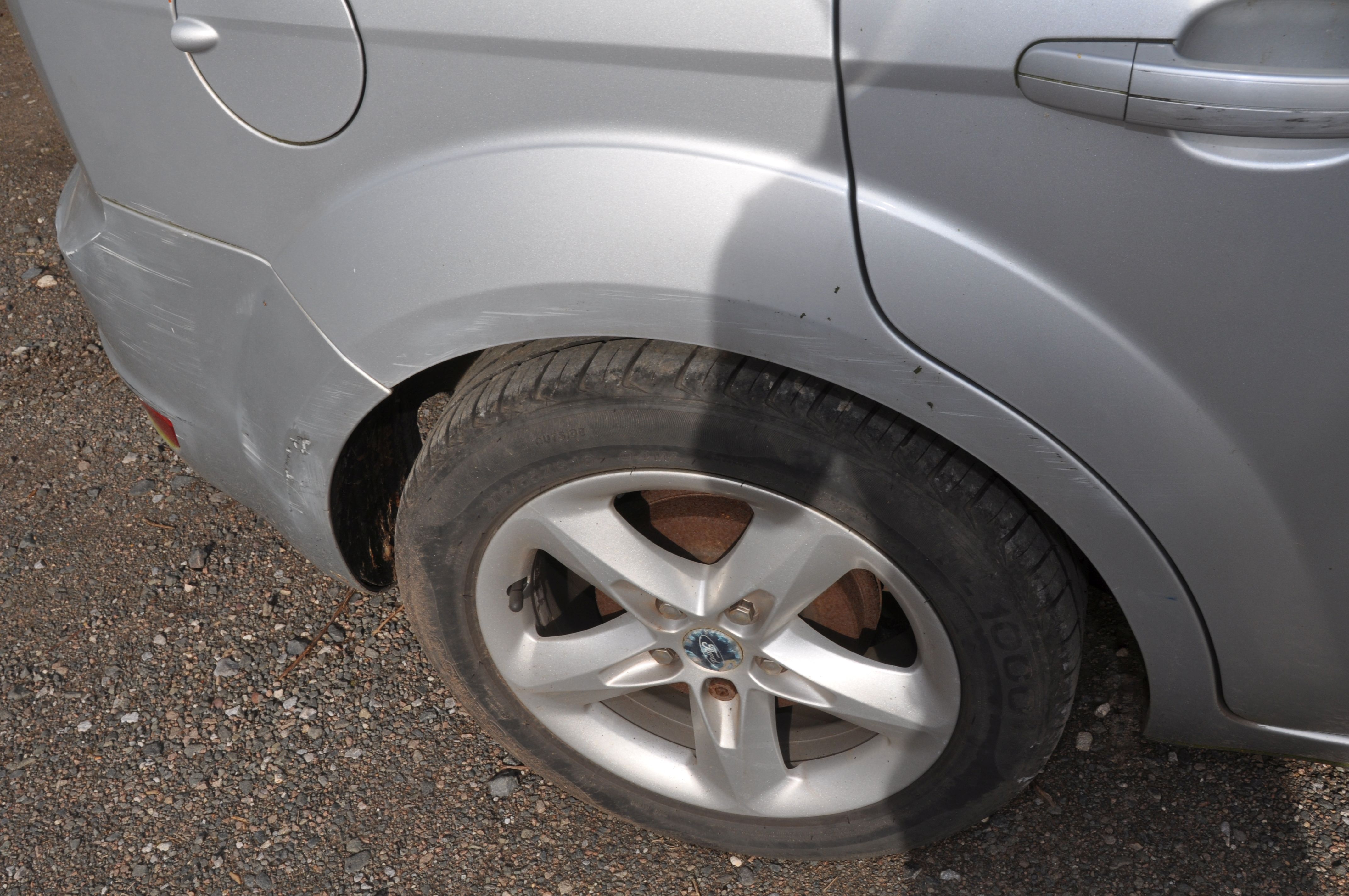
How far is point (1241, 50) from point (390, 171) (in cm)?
93

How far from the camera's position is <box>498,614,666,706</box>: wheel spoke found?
1.62 meters

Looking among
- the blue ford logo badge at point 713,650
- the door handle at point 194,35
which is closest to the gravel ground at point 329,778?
the blue ford logo badge at point 713,650

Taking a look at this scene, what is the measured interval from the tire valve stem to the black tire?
0.20 ft

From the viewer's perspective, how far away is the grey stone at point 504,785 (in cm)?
193

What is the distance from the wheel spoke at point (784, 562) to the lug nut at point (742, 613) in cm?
2

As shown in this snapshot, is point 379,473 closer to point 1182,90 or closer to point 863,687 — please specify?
point 863,687

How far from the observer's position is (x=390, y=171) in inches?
49.7

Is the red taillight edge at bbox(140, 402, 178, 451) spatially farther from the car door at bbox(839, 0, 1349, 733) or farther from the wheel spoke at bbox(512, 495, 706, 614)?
the car door at bbox(839, 0, 1349, 733)

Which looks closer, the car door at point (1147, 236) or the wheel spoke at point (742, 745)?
the car door at point (1147, 236)

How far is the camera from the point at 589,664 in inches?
64.7

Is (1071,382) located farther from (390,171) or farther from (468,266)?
(390,171)

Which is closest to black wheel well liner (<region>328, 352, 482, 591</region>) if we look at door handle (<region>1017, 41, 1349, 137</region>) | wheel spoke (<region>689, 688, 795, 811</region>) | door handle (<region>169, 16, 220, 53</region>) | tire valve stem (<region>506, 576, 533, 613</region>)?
tire valve stem (<region>506, 576, 533, 613</region>)

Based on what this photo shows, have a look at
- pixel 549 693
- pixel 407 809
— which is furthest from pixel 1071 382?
pixel 407 809

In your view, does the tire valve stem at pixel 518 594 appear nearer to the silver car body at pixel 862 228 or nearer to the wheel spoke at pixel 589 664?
the wheel spoke at pixel 589 664
